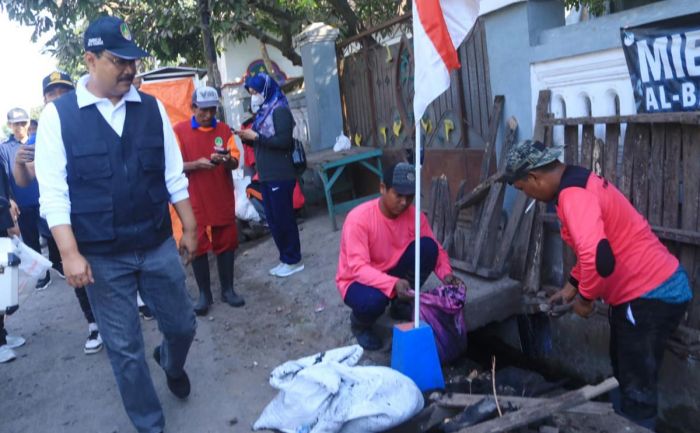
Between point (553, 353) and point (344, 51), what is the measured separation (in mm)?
5164

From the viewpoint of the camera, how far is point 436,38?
323cm

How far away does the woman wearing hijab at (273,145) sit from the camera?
5.23m

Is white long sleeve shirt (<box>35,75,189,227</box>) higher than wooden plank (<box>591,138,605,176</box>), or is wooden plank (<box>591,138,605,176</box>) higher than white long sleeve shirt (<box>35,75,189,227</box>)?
white long sleeve shirt (<box>35,75,189,227</box>)

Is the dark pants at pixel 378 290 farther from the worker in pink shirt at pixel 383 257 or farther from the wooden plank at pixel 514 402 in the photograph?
the wooden plank at pixel 514 402

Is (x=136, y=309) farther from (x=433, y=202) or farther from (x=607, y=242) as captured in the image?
(x=433, y=202)

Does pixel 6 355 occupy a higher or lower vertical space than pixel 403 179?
lower

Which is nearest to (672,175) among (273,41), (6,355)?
(6,355)

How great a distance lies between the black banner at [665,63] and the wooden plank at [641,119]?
0.07 m

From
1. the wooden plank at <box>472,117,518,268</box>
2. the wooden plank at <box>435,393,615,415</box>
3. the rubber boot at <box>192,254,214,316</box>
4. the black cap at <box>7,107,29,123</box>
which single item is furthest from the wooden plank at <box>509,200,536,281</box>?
the black cap at <box>7,107,29,123</box>

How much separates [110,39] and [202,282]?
2741mm

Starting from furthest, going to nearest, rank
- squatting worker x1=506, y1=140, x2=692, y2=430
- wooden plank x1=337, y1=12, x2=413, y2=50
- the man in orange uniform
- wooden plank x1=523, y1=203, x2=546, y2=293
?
wooden plank x1=337, y1=12, x2=413, y2=50 < the man in orange uniform < wooden plank x1=523, y1=203, x2=546, y2=293 < squatting worker x1=506, y1=140, x2=692, y2=430

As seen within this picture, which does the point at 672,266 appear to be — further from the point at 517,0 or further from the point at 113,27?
the point at 113,27

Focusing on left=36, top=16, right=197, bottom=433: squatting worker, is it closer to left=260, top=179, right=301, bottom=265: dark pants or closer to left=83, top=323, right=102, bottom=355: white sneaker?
left=83, top=323, right=102, bottom=355: white sneaker

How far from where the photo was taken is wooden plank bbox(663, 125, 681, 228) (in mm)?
3445
